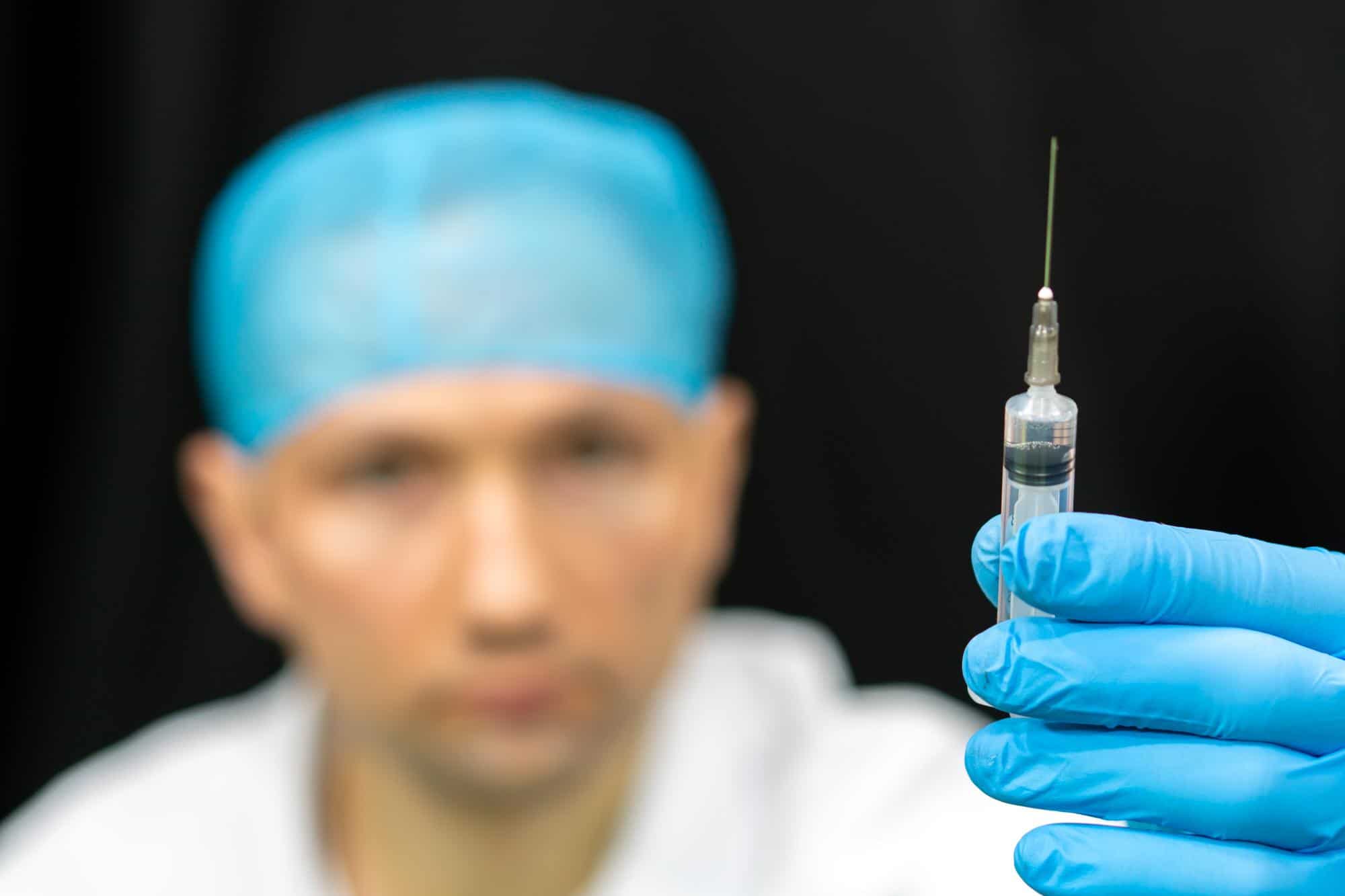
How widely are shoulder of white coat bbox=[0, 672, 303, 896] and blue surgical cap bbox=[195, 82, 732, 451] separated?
1.16ft

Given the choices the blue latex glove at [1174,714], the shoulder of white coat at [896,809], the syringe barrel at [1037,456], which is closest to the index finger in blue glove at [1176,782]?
the blue latex glove at [1174,714]

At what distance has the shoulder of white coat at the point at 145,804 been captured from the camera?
1.38 m

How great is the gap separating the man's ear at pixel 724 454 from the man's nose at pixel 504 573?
8.5 inches

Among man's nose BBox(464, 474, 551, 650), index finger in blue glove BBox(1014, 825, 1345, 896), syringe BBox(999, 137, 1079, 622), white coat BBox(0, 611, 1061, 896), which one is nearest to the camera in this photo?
syringe BBox(999, 137, 1079, 622)

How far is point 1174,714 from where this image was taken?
0.85 metres

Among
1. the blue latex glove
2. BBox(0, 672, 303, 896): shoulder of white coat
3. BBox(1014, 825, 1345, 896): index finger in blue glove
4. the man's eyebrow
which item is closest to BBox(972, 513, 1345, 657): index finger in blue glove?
the blue latex glove

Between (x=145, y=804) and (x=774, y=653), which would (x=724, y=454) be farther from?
(x=145, y=804)

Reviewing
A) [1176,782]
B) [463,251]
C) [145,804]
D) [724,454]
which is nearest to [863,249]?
[724,454]

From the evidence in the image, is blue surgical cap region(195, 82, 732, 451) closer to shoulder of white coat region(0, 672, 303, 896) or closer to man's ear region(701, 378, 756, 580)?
man's ear region(701, 378, 756, 580)

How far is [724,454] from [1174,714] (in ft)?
1.93

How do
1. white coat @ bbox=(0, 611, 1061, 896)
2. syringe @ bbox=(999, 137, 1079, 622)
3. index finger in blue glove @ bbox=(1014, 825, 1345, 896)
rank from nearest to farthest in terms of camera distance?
syringe @ bbox=(999, 137, 1079, 622), index finger in blue glove @ bbox=(1014, 825, 1345, 896), white coat @ bbox=(0, 611, 1061, 896)

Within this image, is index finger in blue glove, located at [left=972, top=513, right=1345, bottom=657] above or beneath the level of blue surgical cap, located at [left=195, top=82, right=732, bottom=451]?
beneath

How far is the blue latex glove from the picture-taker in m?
0.83

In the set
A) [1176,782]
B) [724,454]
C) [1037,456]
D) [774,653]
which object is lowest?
[774,653]
